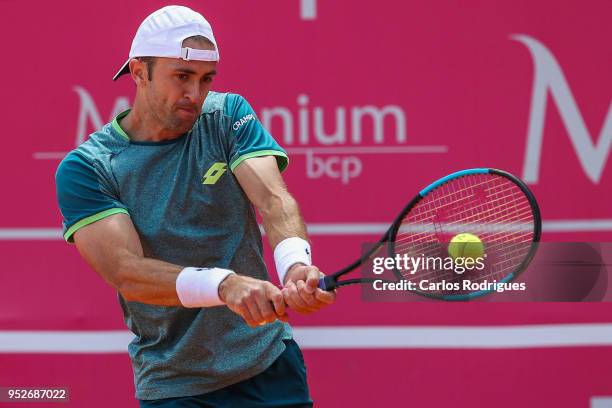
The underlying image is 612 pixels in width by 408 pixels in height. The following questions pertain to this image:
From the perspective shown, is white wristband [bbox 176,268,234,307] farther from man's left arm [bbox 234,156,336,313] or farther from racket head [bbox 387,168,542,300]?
A: racket head [bbox 387,168,542,300]

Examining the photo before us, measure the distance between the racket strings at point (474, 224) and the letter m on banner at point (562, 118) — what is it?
3.35 ft

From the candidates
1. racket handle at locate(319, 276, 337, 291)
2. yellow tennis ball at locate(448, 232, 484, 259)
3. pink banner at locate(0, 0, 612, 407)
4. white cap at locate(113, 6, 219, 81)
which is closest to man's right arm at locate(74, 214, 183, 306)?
racket handle at locate(319, 276, 337, 291)

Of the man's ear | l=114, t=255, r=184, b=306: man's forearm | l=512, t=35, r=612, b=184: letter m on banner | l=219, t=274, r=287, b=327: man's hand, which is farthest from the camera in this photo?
l=512, t=35, r=612, b=184: letter m on banner

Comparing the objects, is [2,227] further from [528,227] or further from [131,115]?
[528,227]

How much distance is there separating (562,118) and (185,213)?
2217mm

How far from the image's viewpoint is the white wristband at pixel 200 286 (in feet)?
10.1

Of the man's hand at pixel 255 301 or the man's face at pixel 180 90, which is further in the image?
the man's face at pixel 180 90

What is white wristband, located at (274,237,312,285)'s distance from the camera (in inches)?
125

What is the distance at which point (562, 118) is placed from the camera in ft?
16.1

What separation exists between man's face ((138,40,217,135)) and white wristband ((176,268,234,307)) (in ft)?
1.66

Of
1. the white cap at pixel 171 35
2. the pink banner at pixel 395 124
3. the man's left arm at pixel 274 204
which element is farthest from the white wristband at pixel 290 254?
the pink banner at pixel 395 124

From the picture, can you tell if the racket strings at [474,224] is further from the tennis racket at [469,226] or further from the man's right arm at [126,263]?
the man's right arm at [126,263]

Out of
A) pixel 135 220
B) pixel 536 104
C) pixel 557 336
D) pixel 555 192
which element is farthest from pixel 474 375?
pixel 135 220

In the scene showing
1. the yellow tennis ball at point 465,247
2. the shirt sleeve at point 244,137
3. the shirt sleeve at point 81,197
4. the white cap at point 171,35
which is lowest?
the yellow tennis ball at point 465,247
